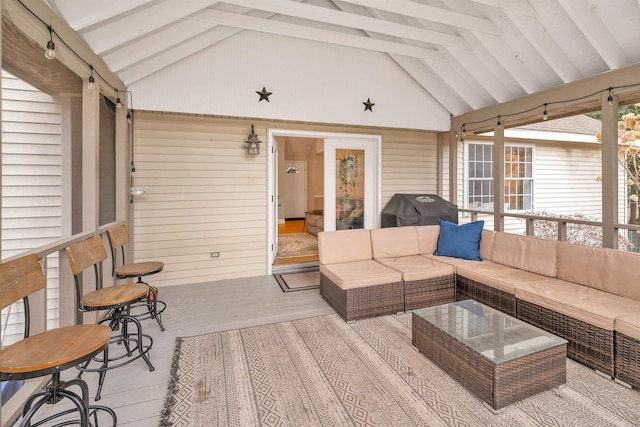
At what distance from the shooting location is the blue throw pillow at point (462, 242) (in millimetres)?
4117

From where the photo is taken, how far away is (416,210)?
5.58 meters

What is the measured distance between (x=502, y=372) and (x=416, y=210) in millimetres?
3733

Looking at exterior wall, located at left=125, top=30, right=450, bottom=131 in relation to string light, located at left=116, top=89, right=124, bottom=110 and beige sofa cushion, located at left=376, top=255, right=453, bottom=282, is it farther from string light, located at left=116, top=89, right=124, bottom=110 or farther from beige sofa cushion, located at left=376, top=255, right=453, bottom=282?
beige sofa cushion, located at left=376, top=255, right=453, bottom=282

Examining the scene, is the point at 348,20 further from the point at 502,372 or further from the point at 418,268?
the point at 502,372

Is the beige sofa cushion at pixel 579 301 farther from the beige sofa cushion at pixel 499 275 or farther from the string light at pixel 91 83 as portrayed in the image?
the string light at pixel 91 83

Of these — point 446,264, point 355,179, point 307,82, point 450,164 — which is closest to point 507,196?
point 450,164

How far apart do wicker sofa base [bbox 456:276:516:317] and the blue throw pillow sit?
46cm

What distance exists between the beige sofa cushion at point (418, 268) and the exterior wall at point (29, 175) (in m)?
3.64

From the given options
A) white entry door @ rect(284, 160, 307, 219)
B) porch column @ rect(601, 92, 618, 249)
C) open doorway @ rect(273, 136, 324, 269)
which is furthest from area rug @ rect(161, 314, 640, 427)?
white entry door @ rect(284, 160, 307, 219)

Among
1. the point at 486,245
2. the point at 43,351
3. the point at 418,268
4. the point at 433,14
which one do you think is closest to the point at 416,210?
the point at 486,245

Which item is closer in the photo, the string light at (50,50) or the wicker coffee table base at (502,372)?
the wicker coffee table base at (502,372)

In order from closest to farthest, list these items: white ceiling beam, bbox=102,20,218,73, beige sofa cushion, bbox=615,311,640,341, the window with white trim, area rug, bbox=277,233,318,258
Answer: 1. beige sofa cushion, bbox=615,311,640,341
2. white ceiling beam, bbox=102,20,218,73
3. area rug, bbox=277,233,318,258
4. the window with white trim

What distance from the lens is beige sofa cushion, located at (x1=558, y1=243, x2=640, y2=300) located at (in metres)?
2.74

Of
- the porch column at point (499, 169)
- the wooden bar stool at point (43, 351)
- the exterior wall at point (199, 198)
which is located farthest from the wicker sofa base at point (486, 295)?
the wooden bar stool at point (43, 351)
